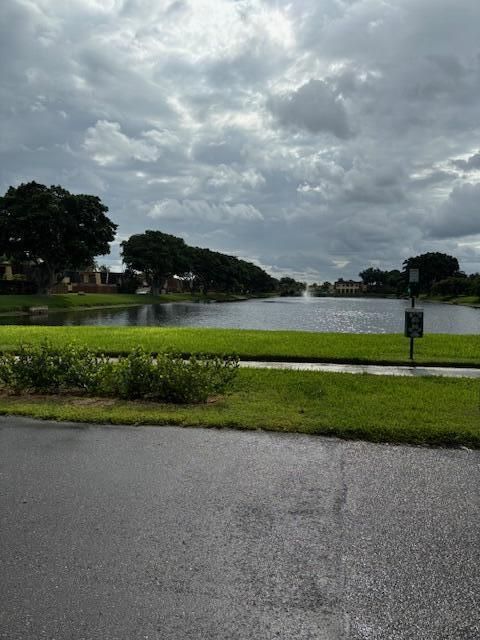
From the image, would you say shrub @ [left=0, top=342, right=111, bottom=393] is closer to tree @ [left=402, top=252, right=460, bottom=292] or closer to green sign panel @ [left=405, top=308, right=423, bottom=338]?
green sign panel @ [left=405, top=308, right=423, bottom=338]

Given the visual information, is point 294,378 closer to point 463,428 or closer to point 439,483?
point 463,428

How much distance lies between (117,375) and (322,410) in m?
3.36

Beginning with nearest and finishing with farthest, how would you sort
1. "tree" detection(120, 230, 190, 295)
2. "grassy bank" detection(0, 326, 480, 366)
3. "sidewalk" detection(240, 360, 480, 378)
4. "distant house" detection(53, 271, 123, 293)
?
"sidewalk" detection(240, 360, 480, 378), "grassy bank" detection(0, 326, 480, 366), "tree" detection(120, 230, 190, 295), "distant house" detection(53, 271, 123, 293)

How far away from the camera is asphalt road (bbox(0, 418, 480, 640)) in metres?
2.86

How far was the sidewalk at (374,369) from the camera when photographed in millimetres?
11172

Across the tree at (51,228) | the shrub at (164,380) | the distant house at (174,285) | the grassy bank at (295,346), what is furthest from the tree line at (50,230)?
the distant house at (174,285)

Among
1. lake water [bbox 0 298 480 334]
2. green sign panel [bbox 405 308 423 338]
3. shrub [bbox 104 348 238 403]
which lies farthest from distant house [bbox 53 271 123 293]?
shrub [bbox 104 348 238 403]

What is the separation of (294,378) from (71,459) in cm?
562

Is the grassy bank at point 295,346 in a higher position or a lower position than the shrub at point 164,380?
lower

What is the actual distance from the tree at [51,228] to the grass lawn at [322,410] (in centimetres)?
5196

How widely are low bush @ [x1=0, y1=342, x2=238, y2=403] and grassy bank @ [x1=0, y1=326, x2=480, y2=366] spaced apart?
3101 mm

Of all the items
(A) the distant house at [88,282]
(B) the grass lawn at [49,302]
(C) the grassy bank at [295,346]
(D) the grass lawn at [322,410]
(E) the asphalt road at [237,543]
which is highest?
(A) the distant house at [88,282]

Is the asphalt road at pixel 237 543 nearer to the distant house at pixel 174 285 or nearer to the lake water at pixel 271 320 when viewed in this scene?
the lake water at pixel 271 320

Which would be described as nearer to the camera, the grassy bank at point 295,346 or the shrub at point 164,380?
the shrub at point 164,380
